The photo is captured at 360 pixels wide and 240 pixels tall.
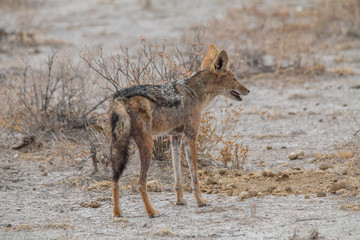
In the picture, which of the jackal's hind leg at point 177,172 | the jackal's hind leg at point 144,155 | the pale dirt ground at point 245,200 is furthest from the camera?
the jackal's hind leg at point 177,172

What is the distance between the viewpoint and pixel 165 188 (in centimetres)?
761

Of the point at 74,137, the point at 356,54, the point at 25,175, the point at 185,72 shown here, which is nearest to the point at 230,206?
the point at 185,72

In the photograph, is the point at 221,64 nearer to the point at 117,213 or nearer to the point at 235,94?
the point at 235,94

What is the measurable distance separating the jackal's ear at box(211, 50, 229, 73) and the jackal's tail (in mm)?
1398

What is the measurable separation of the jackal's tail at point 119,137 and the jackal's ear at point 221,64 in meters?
1.40

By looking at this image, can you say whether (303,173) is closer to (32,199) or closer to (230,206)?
(230,206)

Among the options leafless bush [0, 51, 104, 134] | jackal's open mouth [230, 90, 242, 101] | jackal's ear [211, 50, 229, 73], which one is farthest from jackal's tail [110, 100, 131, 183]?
leafless bush [0, 51, 104, 134]

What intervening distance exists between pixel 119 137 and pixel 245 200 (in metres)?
1.80

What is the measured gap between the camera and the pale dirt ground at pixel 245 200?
19.4ft

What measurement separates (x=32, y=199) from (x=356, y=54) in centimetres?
1139

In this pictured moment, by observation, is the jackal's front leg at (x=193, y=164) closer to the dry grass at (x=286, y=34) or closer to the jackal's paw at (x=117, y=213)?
the jackal's paw at (x=117, y=213)

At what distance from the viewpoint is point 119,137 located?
6.07 m

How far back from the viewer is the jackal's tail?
6.05m

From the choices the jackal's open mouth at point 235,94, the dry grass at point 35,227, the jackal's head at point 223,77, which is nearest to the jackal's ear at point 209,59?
the jackal's head at point 223,77
